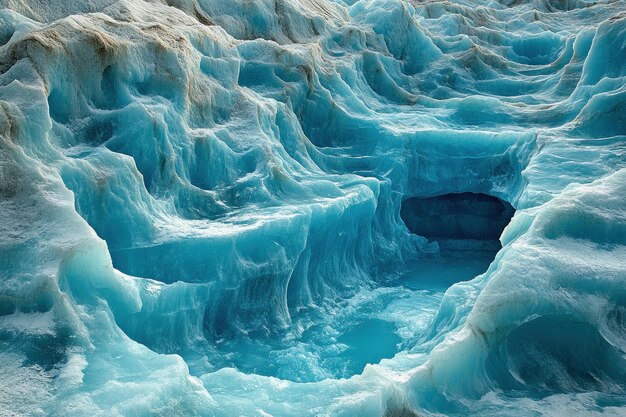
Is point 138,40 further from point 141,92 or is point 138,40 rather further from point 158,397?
point 158,397

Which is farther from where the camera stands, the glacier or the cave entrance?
the cave entrance

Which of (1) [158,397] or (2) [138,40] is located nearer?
(1) [158,397]

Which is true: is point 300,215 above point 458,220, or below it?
below

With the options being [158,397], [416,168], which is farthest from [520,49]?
[158,397]

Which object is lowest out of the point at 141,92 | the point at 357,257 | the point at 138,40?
the point at 357,257

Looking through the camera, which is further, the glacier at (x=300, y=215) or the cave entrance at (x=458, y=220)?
the cave entrance at (x=458, y=220)
